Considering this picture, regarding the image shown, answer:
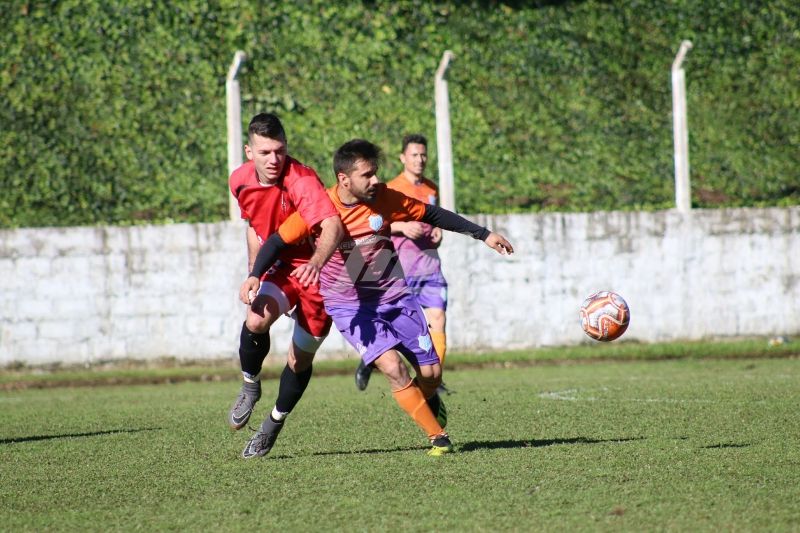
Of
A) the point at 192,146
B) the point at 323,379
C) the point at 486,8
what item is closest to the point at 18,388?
the point at 323,379

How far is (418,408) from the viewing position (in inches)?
291

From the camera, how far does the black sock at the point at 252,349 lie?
7762mm

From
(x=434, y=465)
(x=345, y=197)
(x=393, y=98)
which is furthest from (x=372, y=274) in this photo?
(x=393, y=98)

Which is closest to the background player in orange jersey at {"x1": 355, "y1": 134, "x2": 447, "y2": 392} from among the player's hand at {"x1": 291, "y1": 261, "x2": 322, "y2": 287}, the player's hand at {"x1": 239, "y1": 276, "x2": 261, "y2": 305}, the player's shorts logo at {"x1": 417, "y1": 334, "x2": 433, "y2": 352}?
the player's shorts logo at {"x1": 417, "y1": 334, "x2": 433, "y2": 352}

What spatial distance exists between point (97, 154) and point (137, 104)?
3.40ft

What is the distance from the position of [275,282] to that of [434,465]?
174cm

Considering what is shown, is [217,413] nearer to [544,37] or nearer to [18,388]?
[18,388]

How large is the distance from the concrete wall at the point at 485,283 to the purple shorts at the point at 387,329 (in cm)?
774

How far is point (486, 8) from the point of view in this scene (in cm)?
1936

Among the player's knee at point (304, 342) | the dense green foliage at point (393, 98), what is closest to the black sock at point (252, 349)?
the player's knee at point (304, 342)

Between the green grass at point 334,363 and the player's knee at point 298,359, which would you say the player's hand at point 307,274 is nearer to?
the player's knee at point 298,359

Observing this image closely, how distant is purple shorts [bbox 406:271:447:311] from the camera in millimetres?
11602

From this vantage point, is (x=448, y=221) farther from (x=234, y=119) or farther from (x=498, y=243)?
(x=234, y=119)

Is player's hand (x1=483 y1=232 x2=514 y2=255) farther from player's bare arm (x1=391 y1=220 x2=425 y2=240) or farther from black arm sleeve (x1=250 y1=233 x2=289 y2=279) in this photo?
player's bare arm (x1=391 y1=220 x2=425 y2=240)
